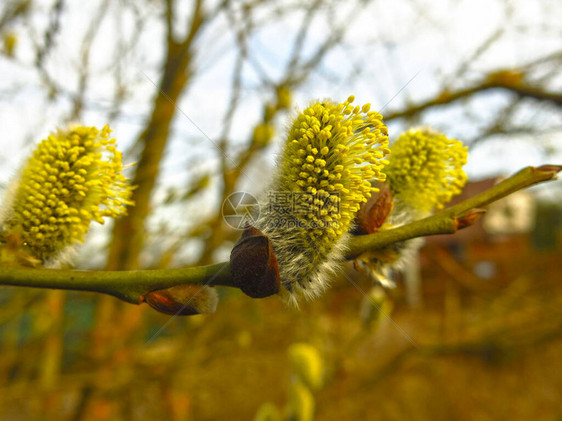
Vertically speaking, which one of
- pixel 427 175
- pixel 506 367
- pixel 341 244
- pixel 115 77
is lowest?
pixel 506 367

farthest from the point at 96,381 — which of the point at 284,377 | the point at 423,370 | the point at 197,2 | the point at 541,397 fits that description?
the point at 541,397

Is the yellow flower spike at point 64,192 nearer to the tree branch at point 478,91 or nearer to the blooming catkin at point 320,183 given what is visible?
the blooming catkin at point 320,183

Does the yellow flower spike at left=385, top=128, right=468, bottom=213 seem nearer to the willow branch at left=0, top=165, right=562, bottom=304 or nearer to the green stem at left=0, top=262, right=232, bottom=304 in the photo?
the willow branch at left=0, top=165, right=562, bottom=304

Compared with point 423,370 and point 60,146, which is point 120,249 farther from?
point 423,370

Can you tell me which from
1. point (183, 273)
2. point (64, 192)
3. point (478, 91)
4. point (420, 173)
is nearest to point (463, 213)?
point (420, 173)

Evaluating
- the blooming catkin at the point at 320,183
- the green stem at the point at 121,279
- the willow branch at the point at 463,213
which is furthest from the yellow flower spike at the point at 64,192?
the willow branch at the point at 463,213

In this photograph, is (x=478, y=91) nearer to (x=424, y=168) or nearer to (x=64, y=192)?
(x=424, y=168)

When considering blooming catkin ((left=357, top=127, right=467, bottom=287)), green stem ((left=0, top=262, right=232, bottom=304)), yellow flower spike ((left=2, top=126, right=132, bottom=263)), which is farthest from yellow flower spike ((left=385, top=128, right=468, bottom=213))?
yellow flower spike ((left=2, top=126, right=132, bottom=263))
